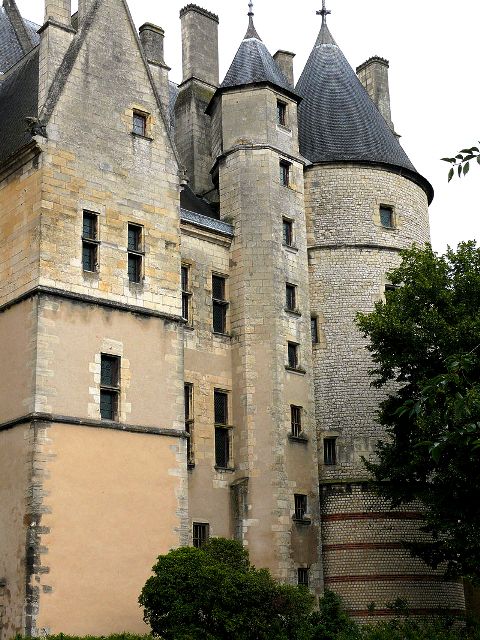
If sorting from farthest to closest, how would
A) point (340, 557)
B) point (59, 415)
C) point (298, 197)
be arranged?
point (298, 197), point (340, 557), point (59, 415)

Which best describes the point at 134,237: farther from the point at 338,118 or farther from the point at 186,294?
the point at 338,118

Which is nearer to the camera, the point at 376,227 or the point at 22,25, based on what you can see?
the point at 376,227

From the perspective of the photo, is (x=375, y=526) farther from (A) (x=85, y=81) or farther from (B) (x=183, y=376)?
(A) (x=85, y=81)

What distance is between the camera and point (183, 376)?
26984 mm

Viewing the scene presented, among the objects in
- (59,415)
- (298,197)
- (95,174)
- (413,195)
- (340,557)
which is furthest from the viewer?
(413,195)

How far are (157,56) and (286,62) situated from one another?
25.0ft

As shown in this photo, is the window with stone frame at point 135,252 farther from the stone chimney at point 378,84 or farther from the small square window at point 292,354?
the stone chimney at point 378,84

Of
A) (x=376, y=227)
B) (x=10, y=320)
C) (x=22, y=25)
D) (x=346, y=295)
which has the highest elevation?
(x=22, y=25)

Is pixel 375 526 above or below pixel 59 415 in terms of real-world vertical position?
below

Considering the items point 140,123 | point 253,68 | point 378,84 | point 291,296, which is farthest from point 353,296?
point 378,84

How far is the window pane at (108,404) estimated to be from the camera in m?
25.0

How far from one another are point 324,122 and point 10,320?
48.6 feet

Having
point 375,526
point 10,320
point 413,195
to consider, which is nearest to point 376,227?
point 413,195

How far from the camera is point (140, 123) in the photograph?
2828 cm
